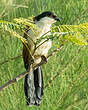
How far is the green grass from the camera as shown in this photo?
138cm

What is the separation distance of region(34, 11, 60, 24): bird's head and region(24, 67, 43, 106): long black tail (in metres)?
0.32

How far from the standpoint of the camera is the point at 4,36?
1442 millimetres

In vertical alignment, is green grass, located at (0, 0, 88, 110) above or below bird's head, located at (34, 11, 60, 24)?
below

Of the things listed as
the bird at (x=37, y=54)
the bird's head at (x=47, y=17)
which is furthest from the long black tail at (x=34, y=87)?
the bird's head at (x=47, y=17)

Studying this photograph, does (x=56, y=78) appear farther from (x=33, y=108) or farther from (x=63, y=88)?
(x=33, y=108)

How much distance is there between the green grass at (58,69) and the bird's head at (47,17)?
0.06m

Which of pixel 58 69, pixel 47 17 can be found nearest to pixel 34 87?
pixel 58 69

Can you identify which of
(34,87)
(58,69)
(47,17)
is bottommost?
(34,87)

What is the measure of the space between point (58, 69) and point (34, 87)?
22 centimetres

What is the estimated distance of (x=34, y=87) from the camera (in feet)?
5.14

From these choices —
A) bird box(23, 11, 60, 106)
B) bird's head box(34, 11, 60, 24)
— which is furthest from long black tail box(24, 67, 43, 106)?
bird's head box(34, 11, 60, 24)

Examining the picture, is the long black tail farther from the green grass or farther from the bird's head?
the bird's head

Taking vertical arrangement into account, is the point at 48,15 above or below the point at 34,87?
above

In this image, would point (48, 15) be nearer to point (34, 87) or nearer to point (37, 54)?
point (37, 54)
